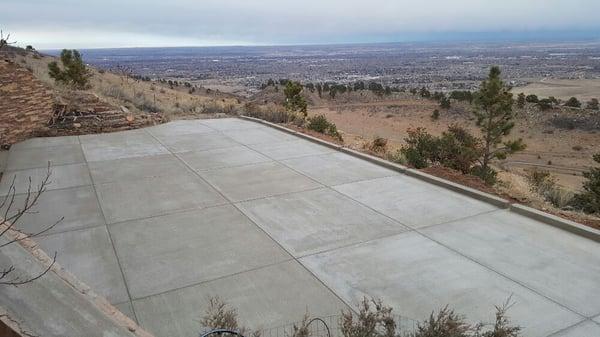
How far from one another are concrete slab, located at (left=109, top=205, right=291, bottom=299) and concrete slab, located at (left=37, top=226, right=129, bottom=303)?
0.14 m

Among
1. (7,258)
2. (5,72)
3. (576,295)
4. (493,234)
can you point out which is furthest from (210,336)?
(5,72)

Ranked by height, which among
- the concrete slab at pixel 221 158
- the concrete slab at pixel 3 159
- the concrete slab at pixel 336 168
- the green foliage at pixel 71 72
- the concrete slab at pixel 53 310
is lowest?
the concrete slab at pixel 336 168

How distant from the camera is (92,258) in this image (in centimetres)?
675

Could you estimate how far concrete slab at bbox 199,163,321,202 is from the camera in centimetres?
972

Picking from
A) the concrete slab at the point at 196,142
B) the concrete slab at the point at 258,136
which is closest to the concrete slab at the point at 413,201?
the concrete slab at the point at 258,136

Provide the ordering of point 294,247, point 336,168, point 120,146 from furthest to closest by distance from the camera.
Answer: point 120,146 < point 336,168 < point 294,247

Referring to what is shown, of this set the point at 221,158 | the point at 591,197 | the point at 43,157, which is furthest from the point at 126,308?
the point at 591,197

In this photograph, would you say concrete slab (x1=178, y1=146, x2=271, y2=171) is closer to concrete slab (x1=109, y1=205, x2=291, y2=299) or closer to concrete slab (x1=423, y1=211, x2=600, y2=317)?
concrete slab (x1=109, y1=205, x2=291, y2=299)

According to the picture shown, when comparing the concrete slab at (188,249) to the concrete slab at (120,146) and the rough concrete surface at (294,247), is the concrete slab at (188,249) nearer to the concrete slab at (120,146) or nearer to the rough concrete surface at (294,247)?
the rough concrete surface at (294,247)

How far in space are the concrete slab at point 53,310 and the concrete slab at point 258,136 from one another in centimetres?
1015

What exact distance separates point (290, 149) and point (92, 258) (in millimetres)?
7418

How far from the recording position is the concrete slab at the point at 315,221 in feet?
24.3

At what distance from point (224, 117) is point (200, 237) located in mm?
12456

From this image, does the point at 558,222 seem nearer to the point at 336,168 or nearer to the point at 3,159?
the point at 336,168
